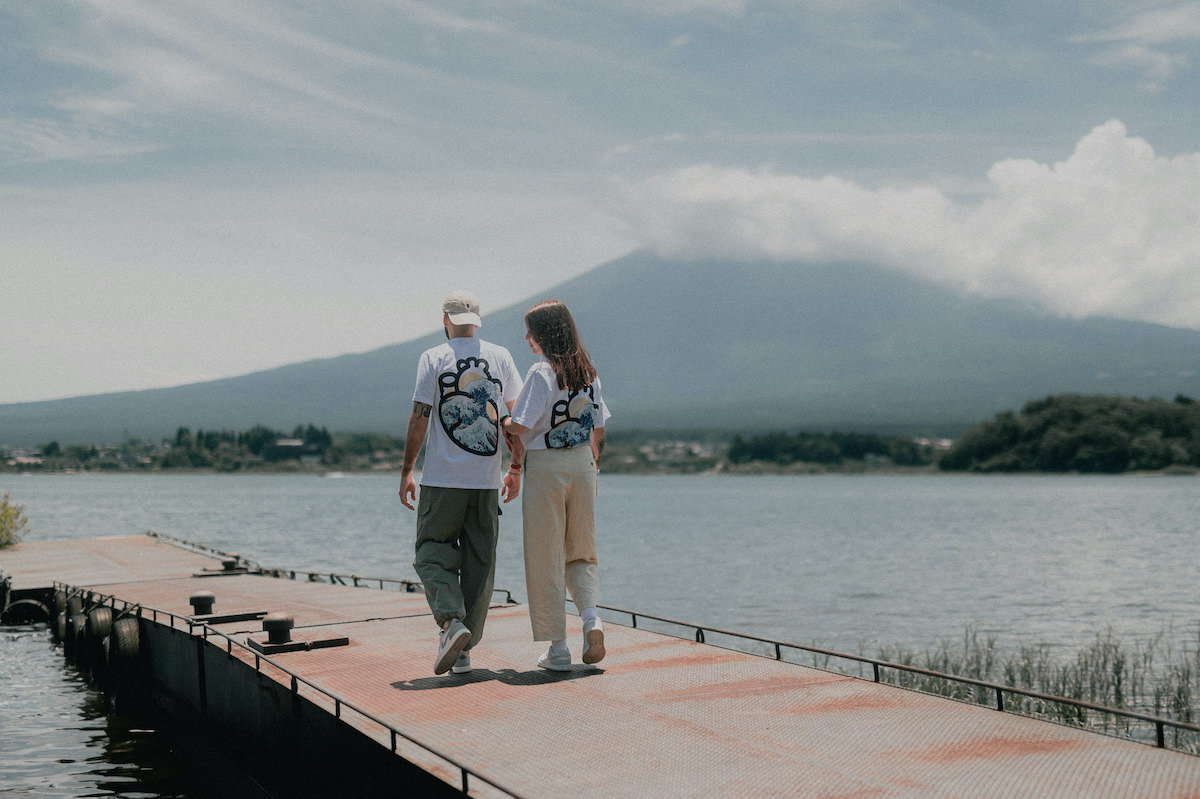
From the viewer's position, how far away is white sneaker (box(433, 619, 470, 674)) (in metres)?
6.66

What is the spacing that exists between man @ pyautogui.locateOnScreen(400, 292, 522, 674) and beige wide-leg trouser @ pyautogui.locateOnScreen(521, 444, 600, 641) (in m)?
0.15

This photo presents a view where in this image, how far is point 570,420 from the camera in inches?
261

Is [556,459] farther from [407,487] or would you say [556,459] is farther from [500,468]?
[407,487]

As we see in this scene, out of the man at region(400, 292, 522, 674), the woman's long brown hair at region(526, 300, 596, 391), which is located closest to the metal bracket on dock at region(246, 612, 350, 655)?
the man at region(400, 292, 522, 674)

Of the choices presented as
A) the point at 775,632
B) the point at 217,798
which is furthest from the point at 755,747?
the point at 775,632

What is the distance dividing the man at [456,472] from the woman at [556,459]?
0.17 m

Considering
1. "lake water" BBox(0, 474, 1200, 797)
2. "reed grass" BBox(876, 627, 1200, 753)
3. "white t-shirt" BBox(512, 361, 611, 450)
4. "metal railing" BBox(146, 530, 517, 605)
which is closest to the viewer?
"white t-shirt" BBox(512, 361, 611, 450)

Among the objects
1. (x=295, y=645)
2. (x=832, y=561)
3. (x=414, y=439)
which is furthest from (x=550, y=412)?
(x=832, y=561)

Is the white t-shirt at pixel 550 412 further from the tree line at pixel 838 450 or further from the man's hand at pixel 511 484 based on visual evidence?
the tree line at pixel 838 450

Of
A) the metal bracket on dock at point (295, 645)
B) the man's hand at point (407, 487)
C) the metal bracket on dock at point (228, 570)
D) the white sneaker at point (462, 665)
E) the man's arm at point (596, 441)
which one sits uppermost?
the man's arm at point (596, 441)

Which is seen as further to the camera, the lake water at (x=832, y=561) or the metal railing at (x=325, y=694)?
the lake water at (x=832, y=561)

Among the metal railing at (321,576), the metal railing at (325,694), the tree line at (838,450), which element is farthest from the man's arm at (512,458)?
the tree line at (838,450)

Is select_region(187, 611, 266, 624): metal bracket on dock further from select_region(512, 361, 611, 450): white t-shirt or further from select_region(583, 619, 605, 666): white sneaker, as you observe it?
select_region(512, 361, 611, 450): white t-shirt

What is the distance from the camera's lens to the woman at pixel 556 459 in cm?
661
